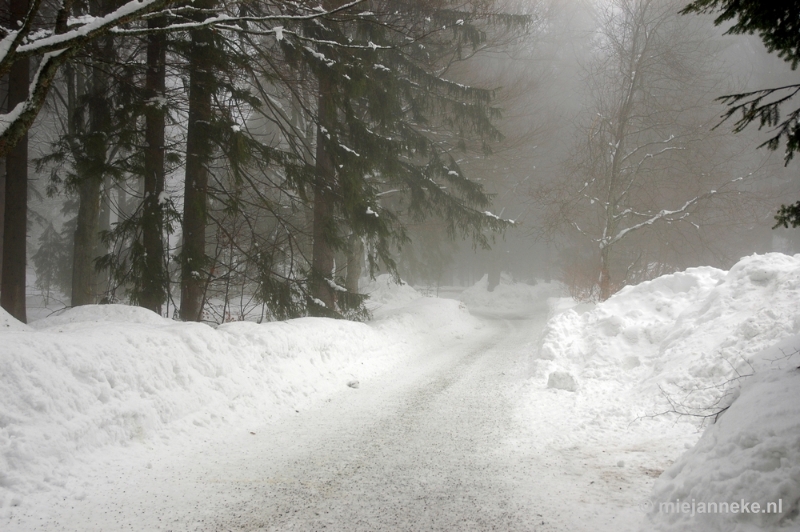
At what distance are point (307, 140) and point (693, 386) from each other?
13.7 m

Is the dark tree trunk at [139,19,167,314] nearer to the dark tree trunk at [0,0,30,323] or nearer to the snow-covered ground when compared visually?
the snow-covered ground

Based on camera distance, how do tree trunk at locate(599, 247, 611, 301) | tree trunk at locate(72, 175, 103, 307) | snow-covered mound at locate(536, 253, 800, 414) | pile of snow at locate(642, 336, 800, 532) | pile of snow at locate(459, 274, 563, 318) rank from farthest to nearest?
pile of snow at locate(459, 274, 563, 318) → tree trunk at locate(599, 247, 611, 301) → tree trunk at locate(72, 175, 103, 307) → snow-covered mound at locate(536, 253, 800, 414) → pile of snow at locate(642, 336, 800, 532)

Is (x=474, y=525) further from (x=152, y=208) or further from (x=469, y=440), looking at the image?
(x=152, y=208)

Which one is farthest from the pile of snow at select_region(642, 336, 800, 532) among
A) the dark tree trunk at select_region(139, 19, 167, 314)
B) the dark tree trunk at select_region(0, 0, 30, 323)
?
the dark tree trunk at select_region(0, 0, 30, 323)

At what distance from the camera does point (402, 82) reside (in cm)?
1305

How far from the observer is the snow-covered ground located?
323 cm

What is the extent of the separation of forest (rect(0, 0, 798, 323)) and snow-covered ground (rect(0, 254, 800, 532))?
1.90 m

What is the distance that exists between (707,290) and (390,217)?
23.7 feet

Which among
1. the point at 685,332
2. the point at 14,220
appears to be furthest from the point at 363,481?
the point at 14,220

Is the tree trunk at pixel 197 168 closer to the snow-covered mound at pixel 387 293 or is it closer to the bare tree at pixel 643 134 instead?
Answer: the bare tree at pixel 643 134

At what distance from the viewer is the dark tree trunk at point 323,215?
10.4 m

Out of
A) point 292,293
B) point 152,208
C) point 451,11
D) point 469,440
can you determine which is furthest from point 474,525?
point 451,11

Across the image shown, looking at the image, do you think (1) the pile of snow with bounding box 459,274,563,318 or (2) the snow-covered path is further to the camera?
(1) the pile of snow with bounding box 459,274,563,318

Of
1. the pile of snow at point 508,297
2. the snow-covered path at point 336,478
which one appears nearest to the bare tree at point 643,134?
the pile of snow at point 508,297
